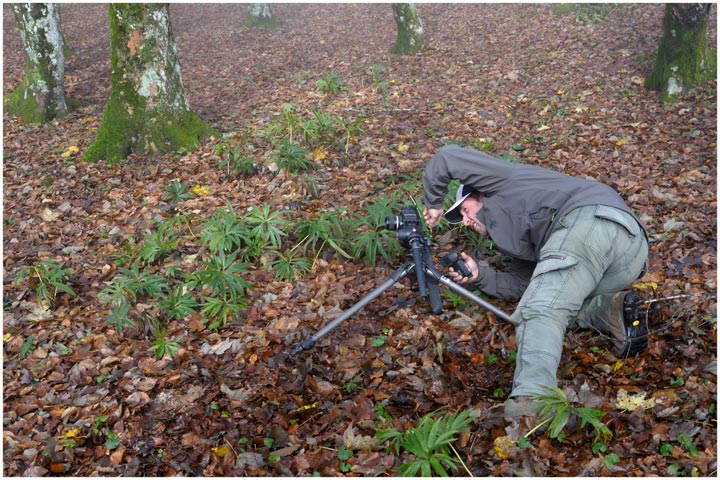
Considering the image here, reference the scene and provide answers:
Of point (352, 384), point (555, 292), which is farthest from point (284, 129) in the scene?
point (555, 292)

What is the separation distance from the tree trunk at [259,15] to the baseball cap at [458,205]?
13554mm

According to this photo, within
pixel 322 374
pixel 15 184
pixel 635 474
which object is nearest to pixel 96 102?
pixel 15 184

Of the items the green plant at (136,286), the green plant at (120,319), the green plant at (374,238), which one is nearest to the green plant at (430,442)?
the green plant at (374,238)

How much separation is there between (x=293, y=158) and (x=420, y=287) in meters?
3.67

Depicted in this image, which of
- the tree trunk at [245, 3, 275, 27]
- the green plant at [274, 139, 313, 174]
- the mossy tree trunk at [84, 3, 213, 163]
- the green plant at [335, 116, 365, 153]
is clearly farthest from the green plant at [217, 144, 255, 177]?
the tree trunk at [245, 3, 275, 27]

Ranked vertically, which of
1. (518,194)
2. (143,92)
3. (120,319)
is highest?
(143,92)

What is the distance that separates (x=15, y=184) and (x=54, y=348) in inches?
166

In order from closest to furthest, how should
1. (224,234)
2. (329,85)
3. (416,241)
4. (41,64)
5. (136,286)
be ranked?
(416,241), (136,286), (224,234), (41,64), (329,85)

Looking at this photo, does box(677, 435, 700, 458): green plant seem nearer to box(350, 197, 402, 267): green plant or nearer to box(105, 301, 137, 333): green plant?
box(350, 197, 402, 267): green plant

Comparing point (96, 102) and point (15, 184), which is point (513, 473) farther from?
point (96, 102)

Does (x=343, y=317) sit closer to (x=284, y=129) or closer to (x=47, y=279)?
(x=47, y=279)

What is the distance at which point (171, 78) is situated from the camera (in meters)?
7.99

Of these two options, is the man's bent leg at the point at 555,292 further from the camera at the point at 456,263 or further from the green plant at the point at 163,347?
the green plant at the point at 163,347

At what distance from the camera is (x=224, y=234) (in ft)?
18.0
